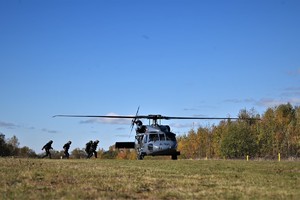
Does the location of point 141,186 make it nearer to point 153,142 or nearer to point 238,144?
point 153,142

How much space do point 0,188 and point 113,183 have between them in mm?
4228

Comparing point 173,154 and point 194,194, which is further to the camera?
point 173,154

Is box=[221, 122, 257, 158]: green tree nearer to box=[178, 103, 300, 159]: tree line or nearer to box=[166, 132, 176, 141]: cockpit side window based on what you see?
box=[178, 103, 300, 159]: tree line

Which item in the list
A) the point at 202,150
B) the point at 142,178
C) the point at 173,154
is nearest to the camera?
the point at 142,178

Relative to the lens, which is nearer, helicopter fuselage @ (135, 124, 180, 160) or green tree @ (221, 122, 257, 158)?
helicopter fuselage @ (135, 124, 180, 160)

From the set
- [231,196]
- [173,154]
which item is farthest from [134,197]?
[173,154]

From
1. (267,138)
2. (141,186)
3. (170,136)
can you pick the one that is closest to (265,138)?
(267,138)

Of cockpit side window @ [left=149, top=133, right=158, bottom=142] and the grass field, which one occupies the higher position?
cockpit side window @ [left=149, top=133, right=158, bottom=142]

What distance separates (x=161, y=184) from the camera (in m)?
17.8

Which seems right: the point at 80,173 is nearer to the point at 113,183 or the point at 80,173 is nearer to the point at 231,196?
the point at 113,183

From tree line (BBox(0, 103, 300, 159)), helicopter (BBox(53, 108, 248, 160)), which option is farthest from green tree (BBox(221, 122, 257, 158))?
helicopter (BBox(53, 108, 248, 160))

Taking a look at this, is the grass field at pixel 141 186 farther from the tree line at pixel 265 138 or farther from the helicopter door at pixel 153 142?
the tree line at pixel 265 138

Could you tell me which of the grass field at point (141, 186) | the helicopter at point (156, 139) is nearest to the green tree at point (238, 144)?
the helicopter at point (156, 139)

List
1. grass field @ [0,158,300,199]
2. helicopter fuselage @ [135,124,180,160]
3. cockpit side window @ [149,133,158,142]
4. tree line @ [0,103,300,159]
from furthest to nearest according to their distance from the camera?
tree line @ [0,103,300,159]
cockpit side window @ [149,133,158,142]
helicopter fuselage @ [135,124,180,160]
grass field @ [0,158,300,199]
